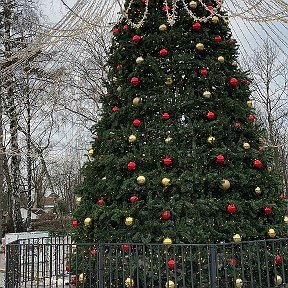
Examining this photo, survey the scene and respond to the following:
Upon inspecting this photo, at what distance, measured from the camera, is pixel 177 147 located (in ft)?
17.3

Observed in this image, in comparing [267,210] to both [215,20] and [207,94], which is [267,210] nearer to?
[207,94]

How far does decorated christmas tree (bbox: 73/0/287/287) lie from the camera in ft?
16.5

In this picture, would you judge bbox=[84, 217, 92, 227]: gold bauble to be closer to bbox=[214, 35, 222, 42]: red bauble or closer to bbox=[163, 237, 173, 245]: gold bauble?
bbox=[163, 237, 173, 245]: gold bauble

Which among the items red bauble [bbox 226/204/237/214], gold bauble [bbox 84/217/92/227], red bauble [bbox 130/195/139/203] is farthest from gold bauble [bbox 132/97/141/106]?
red bauble [bbox 226/204/237/214]

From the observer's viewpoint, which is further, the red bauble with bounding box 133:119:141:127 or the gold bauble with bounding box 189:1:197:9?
the gold bauble with bounding box 189:1:197:9

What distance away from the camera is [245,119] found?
559 cm

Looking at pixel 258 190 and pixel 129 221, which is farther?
pixel 258 190

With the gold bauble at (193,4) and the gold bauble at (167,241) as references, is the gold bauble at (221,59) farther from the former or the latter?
the gold bauble at (167,241)

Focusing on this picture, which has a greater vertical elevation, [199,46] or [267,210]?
[199,46]

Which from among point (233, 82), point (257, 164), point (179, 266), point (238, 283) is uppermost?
point (233, 82)

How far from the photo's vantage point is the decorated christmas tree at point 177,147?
5.03 meters

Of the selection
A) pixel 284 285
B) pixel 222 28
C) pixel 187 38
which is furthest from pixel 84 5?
pixel 284 285

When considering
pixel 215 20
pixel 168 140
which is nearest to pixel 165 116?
pixel 168 140

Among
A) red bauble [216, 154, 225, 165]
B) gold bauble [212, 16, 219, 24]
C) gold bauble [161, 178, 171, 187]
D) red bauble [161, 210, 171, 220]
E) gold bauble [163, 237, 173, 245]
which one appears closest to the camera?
gold bauble [163, 237, 173, 245]
